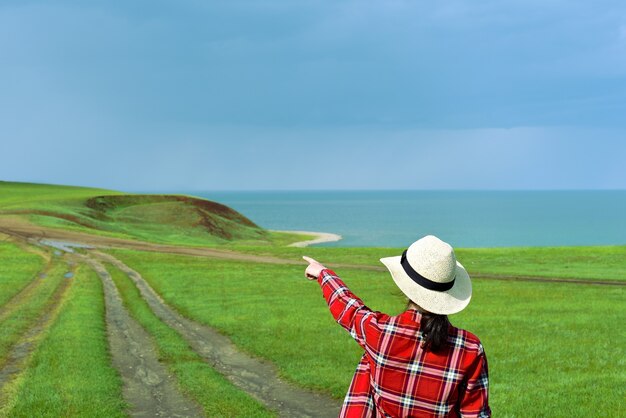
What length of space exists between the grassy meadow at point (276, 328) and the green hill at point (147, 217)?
28.7 metres

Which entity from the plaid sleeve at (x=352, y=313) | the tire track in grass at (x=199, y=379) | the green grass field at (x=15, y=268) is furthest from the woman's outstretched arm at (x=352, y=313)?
the green grass field at (x=15, y=268)

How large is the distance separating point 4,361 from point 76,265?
1041 inches

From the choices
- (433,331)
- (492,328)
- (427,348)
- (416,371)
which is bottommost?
(492,328)

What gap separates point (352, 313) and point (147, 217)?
319 feet

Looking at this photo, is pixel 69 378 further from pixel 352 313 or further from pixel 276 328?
pixel 352 313

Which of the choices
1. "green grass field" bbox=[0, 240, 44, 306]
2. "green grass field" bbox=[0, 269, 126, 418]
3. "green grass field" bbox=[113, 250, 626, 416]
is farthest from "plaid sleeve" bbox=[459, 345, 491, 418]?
"green grass field" bbox=[0, 240, 44, 306]

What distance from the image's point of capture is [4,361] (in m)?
17.0

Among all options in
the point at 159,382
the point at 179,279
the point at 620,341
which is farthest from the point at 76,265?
the point at 620,341

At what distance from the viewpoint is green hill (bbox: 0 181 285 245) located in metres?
79.7

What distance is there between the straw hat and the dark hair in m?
0.08

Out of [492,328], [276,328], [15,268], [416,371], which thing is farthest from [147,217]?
[416,371]

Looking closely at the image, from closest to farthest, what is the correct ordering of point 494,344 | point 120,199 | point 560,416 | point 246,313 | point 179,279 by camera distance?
point 560,416
point 494,344
point 246,313
point 179,279
point 120,199

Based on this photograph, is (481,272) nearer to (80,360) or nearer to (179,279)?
(179,279)

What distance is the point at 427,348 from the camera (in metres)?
4.71
